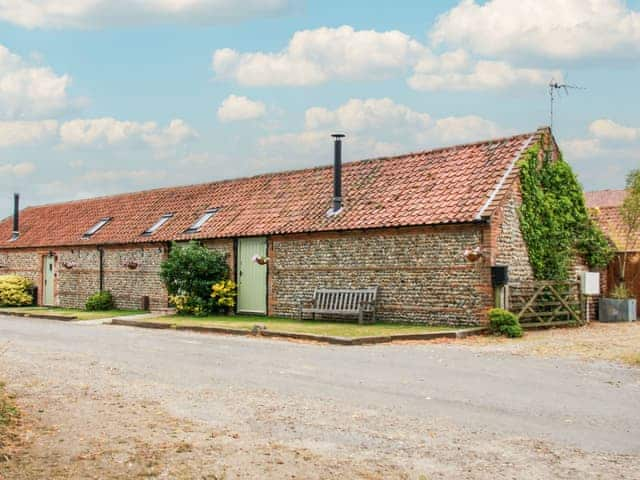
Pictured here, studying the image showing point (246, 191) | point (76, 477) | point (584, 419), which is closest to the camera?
point (76, 477)

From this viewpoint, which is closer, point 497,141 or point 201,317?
point 497,141

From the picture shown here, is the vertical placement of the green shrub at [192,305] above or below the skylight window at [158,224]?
below

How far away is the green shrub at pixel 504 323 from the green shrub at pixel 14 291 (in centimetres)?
2524

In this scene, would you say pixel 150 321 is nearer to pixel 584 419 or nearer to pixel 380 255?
pixel 380 255

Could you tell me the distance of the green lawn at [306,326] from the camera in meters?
17.9

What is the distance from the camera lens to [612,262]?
24.7 m

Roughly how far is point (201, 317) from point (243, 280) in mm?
1963

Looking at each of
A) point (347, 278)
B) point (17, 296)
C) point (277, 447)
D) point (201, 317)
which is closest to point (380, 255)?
point (347, 278)

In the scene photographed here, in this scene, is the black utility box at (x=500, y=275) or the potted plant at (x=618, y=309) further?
the potted plant at (x=618, y=309)

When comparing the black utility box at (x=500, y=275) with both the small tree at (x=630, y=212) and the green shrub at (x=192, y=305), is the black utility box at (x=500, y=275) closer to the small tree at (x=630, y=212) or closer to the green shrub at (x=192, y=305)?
the small tree at (x=630, y=212)

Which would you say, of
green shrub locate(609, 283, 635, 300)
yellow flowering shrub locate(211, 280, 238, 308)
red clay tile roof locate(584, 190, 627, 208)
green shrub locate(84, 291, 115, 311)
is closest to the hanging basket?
green shrub locate(609, 283, 635, 300)

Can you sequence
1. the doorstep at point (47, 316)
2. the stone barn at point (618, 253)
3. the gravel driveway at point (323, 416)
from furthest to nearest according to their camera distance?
1. the doorstep at point (47, 316)
2. the stone barn at point (618, 253)
3. the gravel driveway at point (323, 416)

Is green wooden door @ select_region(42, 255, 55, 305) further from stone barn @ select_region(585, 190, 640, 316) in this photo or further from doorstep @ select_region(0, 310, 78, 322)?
stone barn @ select_region(585, 190, 640, 316)

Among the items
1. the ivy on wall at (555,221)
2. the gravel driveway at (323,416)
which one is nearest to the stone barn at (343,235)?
the ivy on wall at (555,221)
